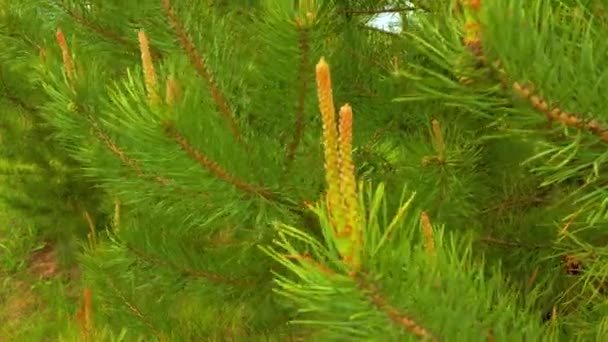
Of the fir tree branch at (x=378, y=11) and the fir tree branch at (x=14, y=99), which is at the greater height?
the fir tree branch at (x=378, y=11)

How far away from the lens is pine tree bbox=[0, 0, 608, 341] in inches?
39.7

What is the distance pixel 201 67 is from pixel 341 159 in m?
1.21

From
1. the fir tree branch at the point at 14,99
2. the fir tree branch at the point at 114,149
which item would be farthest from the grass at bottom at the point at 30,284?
the fir tree branch at the point at 114,149

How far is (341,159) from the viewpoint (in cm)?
82

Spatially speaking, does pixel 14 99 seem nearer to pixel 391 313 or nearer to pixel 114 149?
pixel 114 149

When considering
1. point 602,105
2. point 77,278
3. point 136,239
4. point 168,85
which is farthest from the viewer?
point 77,278

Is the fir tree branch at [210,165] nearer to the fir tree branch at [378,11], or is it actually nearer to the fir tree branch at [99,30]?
the fir tree branch at [378,11]

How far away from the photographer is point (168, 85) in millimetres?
1508

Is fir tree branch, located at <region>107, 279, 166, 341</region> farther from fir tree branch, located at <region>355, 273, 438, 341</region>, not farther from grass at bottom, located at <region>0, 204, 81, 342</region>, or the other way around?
fir tree branch, located at <region>355, 273, 438, 341</region>

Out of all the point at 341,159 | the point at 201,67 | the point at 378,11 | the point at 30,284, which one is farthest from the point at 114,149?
the point at 30,284

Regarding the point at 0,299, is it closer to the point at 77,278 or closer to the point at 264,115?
the point at 77,278

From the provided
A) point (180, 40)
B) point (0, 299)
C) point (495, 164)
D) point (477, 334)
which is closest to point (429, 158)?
point (495, 164)

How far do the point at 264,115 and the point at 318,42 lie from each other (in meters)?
0.31

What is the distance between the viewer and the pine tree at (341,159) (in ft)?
3.31
